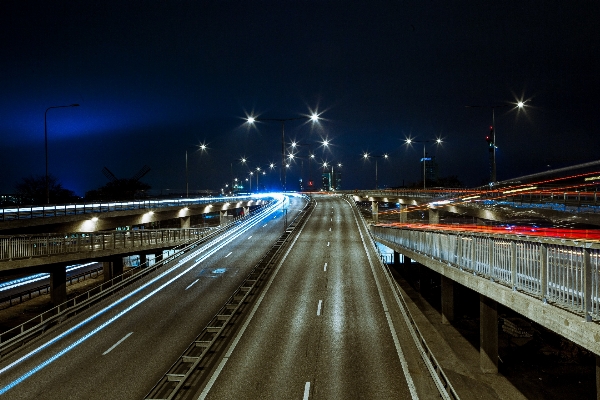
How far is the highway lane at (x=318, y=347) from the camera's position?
44.4ft

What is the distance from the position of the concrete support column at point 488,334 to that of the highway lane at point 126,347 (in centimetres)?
1300

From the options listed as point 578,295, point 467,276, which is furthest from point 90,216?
point 578,295

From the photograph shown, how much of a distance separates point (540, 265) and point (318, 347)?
27.0 feet

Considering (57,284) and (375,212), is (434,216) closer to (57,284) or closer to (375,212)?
(375,212)

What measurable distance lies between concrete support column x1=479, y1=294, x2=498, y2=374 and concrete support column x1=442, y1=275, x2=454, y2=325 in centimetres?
913

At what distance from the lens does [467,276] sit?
1800cm

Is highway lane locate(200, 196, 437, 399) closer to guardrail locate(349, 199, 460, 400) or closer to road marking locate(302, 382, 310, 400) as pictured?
road marking locate(302, 382, 310, 400)

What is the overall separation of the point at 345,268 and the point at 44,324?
57.9 feet

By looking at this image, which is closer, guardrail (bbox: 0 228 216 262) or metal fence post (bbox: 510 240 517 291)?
metal fence post (bbox: 510 240 517 291)

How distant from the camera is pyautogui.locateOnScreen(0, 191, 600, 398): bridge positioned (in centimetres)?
1256

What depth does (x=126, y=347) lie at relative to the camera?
17281mm

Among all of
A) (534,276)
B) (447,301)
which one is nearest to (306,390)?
(534,276)

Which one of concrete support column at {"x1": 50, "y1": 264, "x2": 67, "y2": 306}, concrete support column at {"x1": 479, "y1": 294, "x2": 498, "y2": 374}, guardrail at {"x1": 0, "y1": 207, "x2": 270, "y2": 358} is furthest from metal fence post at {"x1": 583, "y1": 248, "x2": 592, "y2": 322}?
concrete support column at {"x1": 50, "y1": 264, "x2": 67, "y2": 306}

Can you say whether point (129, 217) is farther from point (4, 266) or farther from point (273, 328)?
point (273, 328)
